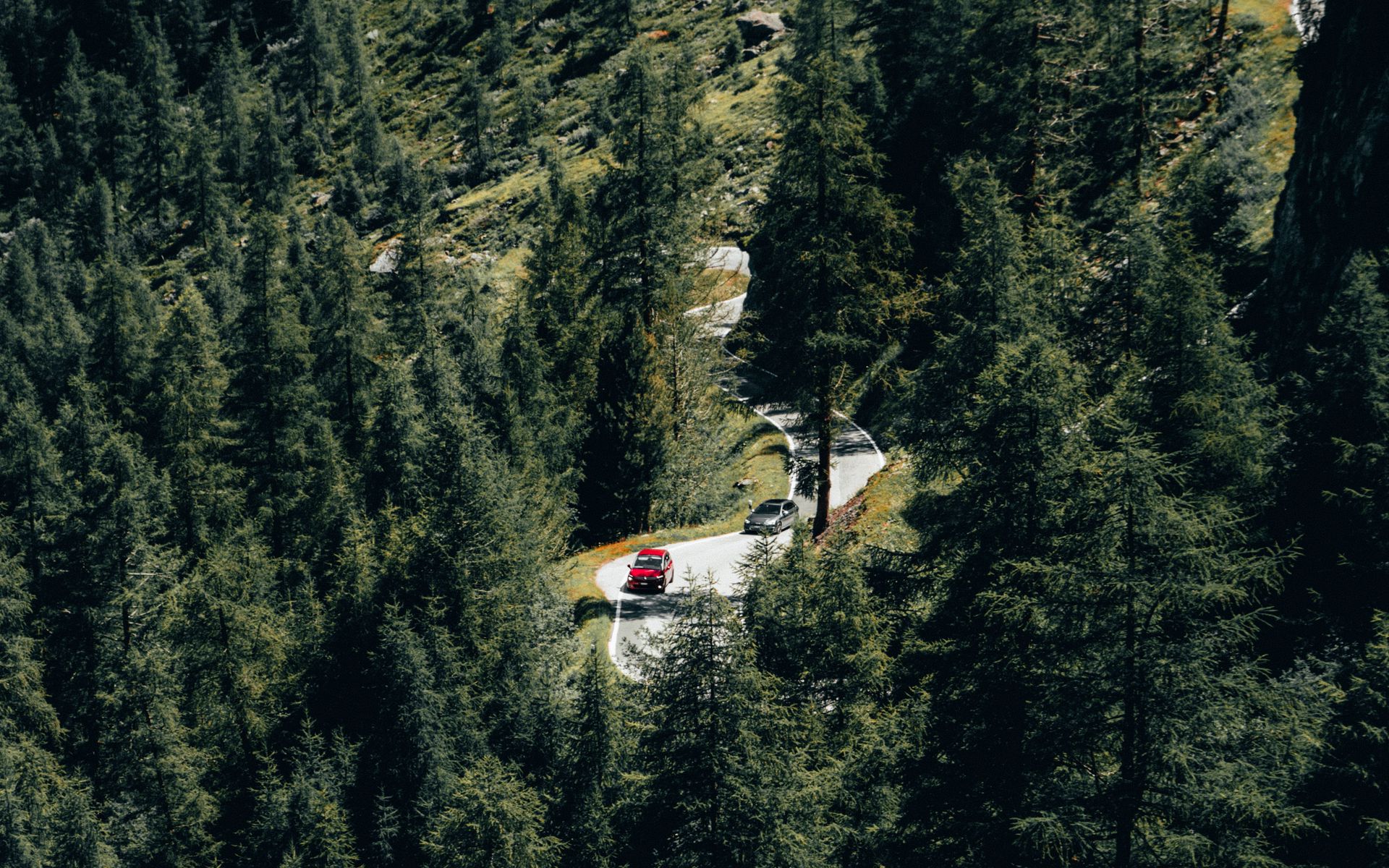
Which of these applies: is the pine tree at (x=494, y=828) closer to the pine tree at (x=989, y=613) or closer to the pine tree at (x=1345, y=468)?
the pine tree at (x=989, y=613)

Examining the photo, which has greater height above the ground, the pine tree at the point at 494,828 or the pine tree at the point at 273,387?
the pine tree at the point at 273,387

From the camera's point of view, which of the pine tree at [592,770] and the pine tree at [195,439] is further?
the pine tree at [195,439]

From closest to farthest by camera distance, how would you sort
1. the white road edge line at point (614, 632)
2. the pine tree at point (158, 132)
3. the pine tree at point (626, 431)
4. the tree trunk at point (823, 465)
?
the white road edge line at point (614, 632), the tree trunk at point (823, 465), the pine tree at point (626, 431), the pine tree at point (158, 132)

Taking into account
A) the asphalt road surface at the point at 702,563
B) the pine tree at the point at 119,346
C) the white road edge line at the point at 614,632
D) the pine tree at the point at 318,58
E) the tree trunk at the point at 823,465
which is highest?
the pine tree at the point at 318,58

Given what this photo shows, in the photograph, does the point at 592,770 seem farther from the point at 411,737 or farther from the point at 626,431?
the point at 626,431

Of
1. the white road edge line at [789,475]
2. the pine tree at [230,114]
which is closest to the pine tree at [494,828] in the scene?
the white road edge line at [789,475]
